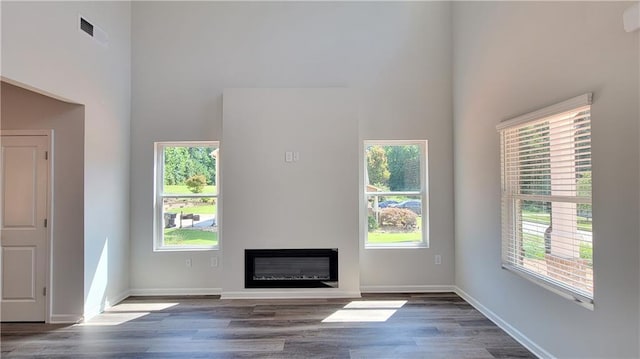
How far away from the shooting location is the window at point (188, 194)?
4.54 metres

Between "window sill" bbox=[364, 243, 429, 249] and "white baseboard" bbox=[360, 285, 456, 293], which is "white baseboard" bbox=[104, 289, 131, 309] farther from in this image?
"window sill" bbox=[364, 243, 429, 249]

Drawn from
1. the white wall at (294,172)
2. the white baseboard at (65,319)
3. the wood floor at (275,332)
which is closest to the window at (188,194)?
the white wall at (294,172)

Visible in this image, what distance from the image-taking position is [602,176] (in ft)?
6.96

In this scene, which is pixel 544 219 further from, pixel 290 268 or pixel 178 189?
pixel 178 189

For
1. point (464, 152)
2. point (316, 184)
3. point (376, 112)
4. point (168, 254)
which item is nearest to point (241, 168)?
point (316, 184)

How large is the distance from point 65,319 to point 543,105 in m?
5.03

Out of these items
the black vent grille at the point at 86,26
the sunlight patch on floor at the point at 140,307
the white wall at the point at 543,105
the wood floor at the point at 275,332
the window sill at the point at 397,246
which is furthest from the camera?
the window sill at the point at 397,246

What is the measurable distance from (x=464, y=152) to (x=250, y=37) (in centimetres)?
321

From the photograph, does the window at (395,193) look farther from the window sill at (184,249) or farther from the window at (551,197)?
the window sill at (184,249)

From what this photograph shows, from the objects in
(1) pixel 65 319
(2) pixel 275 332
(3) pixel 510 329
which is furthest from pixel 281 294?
(3) pixel 510 329

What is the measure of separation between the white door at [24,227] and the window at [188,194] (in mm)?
1284

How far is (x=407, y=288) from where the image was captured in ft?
14.5

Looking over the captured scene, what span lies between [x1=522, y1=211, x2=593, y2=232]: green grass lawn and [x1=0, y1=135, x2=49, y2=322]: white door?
4.80m

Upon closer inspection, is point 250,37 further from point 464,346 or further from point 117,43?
point 464,346
